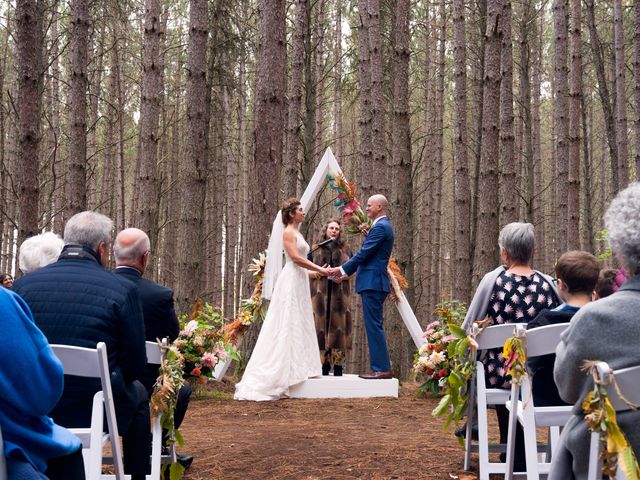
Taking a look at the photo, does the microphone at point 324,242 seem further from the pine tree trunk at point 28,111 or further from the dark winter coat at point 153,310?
the dark winter coat at point 153,310

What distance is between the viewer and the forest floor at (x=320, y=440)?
5.70 meters

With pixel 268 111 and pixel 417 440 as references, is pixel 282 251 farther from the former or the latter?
pixel 417 440

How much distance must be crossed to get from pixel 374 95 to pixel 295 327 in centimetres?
487

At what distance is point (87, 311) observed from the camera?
405cm

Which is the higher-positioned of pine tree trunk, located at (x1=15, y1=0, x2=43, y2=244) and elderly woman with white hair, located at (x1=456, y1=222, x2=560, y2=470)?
pine tree trunk, located at (x1=15, y1=0, x2=43, y2=244)

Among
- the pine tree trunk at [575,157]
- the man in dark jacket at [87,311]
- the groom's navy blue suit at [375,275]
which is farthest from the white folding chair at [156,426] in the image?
the pine tree trunk at [575,157]

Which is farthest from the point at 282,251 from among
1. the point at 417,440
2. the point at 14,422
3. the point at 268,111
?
the point at 14,422

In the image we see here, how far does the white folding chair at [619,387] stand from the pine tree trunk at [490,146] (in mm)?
6675

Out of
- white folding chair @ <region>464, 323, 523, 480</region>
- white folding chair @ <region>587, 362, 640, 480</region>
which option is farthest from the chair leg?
white folding chair @ <region>587, 362, 640, 480</region>

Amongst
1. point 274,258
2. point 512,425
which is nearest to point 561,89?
point 274,258

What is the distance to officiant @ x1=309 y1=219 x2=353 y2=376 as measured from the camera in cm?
1059

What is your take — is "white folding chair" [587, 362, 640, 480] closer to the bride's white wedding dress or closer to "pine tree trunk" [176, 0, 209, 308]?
the bride's white wedding dress

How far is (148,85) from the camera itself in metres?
9.66

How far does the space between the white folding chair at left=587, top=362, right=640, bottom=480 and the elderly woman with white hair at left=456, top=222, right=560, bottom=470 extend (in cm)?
254
